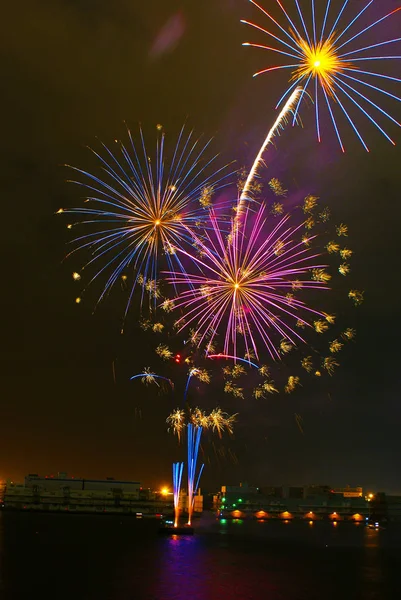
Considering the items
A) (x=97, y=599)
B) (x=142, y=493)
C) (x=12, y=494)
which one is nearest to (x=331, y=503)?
(x=142, y=493)

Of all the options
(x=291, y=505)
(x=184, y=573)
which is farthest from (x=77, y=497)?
(x=184, y=573)

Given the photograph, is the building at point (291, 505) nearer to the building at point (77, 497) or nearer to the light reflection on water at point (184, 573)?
the building at point (77, 497)

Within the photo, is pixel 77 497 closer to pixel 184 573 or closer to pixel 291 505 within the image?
pixel 291 505

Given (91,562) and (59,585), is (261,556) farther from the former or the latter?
(59,585)

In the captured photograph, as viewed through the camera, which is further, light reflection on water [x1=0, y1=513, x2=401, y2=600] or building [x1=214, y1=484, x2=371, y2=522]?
building [x1=214, y1=484, x2=371, y2=522]

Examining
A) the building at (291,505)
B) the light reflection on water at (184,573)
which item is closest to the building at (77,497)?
the building at (291,505)

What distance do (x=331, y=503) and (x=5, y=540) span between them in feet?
485

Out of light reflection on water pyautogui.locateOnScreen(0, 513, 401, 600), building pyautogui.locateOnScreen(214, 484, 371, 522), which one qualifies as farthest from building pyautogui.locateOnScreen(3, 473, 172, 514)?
light reflection on water pyautogui.locateOnScreen(0, 513, 401, 600)

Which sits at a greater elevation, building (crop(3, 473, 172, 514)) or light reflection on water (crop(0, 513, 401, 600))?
building (crop(3, 473, 172, 514))

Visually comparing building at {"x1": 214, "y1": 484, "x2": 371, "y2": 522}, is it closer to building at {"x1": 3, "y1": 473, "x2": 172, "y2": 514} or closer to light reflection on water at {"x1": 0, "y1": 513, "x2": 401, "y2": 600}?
building at {"x1": 3, "y1": 473, "x2": 172, "y2": 514}

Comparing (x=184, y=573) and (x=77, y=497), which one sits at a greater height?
(x=77, y=497)

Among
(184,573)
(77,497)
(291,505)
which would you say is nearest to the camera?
(184,573)

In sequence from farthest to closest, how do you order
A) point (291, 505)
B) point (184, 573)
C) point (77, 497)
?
point (291, 505) → point (77, 497) → point (184, 573)

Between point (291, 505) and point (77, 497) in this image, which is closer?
point (77, 497)
